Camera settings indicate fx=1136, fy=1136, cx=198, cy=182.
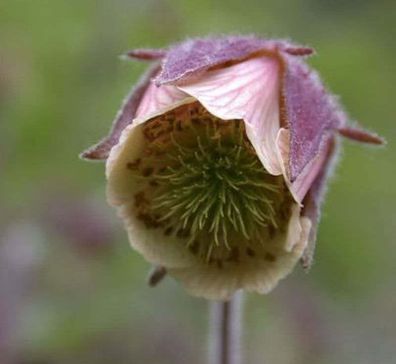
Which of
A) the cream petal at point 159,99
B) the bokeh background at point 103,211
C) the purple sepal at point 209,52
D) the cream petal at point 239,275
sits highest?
the purple sepal at point 209,52

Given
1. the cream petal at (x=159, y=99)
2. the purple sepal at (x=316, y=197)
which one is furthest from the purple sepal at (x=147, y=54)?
the purple sepal at (x=316, y=197)

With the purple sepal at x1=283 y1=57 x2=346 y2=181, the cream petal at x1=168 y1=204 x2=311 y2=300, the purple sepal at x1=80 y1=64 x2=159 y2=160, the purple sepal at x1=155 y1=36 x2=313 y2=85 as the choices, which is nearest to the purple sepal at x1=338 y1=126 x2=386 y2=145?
the purple sepal at x1=283 y1=57 x2=346 y2=181

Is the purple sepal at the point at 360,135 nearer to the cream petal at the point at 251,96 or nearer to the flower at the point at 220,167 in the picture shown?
the flower at the point at 220,167

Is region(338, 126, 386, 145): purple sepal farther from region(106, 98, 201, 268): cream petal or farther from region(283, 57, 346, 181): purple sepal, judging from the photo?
region(106, 98, 201, 268): cream petal

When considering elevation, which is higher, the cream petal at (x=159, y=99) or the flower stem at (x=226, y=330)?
the cream petal at (x=159, y=99)

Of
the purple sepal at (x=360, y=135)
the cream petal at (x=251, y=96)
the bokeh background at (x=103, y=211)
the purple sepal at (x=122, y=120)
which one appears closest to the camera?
the cream petal at (x=251, y=96)
